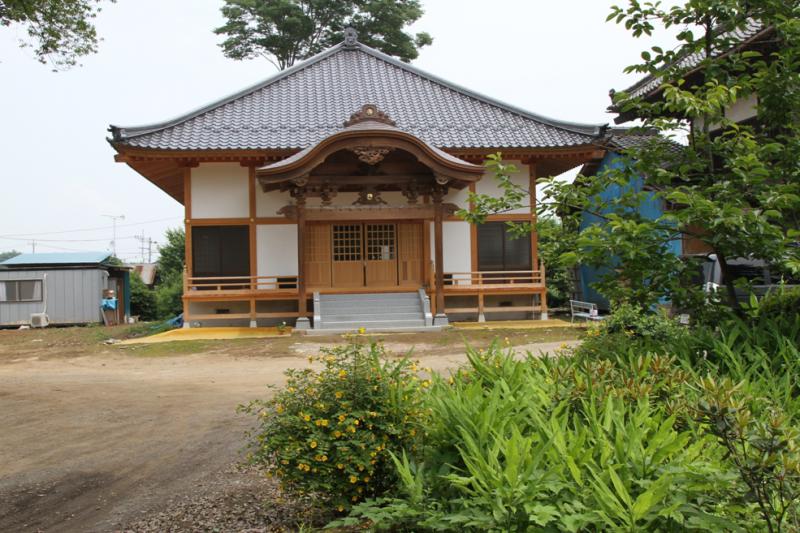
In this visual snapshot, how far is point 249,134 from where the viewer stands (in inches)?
700

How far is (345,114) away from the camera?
19.5 meters

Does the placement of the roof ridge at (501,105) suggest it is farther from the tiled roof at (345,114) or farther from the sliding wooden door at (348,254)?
the sliding wooden door at (348,254)

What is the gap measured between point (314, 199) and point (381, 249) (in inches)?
94.2

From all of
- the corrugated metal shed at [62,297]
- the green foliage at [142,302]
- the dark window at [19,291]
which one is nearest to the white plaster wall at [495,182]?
the corrugated metal shed at [62,297]

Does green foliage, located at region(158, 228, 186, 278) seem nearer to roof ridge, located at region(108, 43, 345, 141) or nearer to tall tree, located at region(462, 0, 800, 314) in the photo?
roof ridge, located at region(108, 43, 345, 141)

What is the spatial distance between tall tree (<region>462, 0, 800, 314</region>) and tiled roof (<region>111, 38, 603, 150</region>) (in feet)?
40.8

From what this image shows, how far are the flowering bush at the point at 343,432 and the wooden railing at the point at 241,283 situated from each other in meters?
13.2

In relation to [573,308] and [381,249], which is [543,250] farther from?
[573,308]

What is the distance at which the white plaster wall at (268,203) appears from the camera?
17828 mm

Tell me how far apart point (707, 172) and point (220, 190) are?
14825 mm

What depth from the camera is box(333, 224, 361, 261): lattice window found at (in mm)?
18125

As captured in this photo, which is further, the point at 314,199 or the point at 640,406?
the point at 314,199

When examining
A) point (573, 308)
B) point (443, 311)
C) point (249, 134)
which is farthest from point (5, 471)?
point (573, 308)

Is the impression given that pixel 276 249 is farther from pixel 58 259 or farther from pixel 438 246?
pixel 58 259
